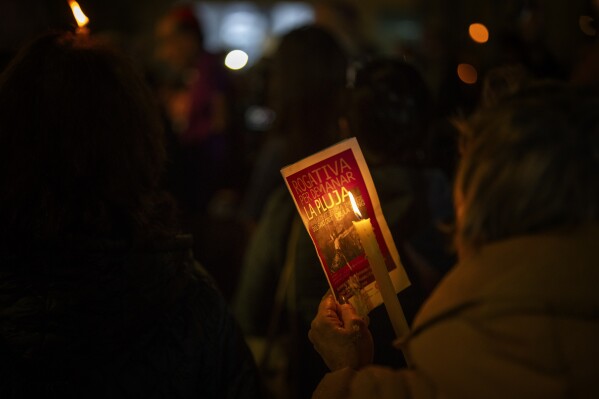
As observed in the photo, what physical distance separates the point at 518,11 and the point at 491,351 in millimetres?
4433

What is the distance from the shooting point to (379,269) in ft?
5.29

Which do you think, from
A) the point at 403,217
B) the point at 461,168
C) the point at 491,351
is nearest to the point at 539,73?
the point at 403,217

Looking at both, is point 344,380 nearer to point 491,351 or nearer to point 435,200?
point 491,351

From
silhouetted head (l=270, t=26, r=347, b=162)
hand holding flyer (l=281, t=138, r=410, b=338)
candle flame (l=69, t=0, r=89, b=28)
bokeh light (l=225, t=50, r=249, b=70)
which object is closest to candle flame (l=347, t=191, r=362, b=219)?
hand holding flyer (l=281, t=138, r=410, b=338)

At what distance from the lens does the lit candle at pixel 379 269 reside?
160 cm

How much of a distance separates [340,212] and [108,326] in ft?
2.07

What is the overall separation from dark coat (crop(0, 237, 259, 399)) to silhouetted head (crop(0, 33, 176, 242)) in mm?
73

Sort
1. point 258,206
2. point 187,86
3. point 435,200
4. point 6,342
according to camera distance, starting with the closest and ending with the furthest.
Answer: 1. point 6,342
2. point 435,200
3. point 258,206
4. point 187,86

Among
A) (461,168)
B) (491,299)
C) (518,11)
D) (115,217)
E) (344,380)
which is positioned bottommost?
(344,380)

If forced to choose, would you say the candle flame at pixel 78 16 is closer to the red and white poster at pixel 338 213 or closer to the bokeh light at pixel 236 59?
the red and white poster at pixel 338 213

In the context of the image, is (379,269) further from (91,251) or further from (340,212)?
(91,251)

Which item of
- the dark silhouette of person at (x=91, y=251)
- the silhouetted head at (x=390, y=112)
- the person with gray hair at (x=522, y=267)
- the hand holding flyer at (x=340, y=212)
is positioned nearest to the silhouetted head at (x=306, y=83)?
the silhouetted head at (x=390, y=112)

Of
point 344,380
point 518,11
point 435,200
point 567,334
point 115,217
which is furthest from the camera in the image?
point 518,11

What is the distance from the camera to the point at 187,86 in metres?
6.29
